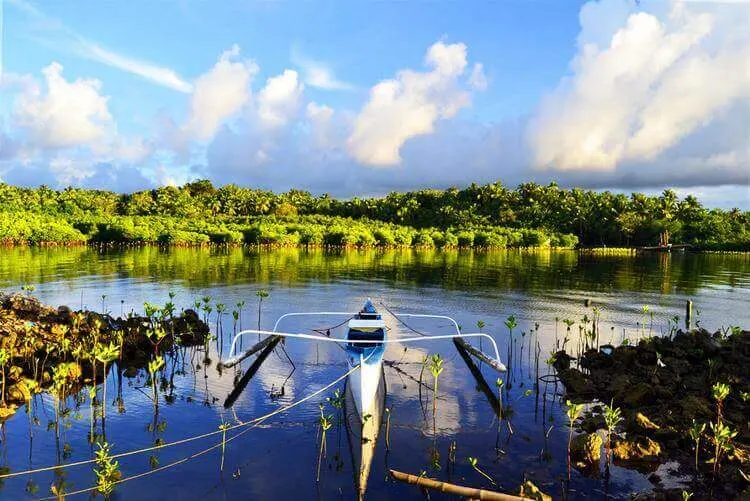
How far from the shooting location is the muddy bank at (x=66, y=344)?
16.0 meters

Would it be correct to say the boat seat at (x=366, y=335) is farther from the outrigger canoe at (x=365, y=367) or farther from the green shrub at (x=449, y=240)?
the green shrub at (x=449, y=240)

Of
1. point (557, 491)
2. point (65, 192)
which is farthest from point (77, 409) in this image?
point (65, 192)

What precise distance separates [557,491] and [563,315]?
23929 millimetres

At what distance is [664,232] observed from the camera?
12288cm

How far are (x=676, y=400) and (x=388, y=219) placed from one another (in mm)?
161223

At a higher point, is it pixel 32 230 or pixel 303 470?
pixel 32 230

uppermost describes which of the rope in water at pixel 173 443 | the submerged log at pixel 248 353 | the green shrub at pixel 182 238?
the green shrub at pixel 182 238

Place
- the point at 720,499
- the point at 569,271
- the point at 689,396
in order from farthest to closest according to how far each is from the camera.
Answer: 1. the point at 569,271
2. the point at 689,396
3. the point at 720,499

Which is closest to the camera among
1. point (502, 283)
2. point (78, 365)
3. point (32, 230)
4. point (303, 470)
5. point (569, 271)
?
point (303, 470)

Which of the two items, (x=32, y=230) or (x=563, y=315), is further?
(x=32, y=230)

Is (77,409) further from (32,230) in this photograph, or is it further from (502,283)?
(32,230)

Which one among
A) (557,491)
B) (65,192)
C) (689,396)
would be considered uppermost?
(65,192)

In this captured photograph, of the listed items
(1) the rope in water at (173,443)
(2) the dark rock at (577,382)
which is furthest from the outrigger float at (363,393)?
(2) the dark rock at (577,382)

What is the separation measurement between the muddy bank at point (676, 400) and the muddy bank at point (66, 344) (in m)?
14.6
